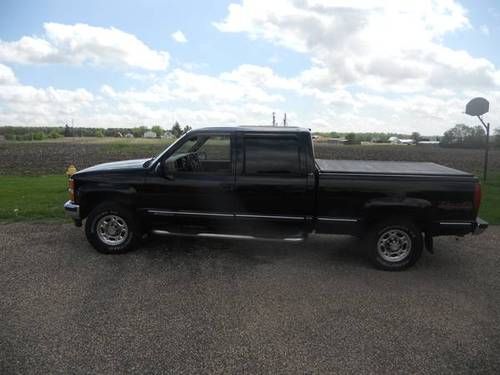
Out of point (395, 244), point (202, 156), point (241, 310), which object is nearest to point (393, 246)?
point (395, 244)

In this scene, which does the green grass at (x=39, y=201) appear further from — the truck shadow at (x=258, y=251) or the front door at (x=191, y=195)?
the front door at (x=191, y=195)

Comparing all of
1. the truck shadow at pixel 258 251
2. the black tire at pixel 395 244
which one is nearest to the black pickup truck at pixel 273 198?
the black tire at pixel 395 244

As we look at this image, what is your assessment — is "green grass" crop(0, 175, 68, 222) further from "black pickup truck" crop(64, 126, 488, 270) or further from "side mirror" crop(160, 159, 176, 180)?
"side mirror" crop(160, 159, 176, 180)

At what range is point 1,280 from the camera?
498cm

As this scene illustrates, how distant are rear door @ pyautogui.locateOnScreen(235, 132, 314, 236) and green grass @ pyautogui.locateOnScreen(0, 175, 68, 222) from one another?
448 cm

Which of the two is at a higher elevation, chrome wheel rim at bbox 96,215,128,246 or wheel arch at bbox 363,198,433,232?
wheel arch at bbox 363,198,433,232

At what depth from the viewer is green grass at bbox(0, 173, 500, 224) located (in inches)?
321

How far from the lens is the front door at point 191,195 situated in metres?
5.67

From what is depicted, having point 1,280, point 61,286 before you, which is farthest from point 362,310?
point 1,280

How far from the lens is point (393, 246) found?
5.58m

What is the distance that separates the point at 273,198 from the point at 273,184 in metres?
0.20

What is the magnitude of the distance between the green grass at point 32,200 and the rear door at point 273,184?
4481mm

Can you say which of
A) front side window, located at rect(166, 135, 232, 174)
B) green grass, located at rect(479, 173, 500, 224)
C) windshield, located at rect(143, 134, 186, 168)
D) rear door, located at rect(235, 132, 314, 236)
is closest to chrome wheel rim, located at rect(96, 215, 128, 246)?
windshield, located at rect(143, 134, 186, 168)

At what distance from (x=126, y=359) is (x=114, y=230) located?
9.43ft
